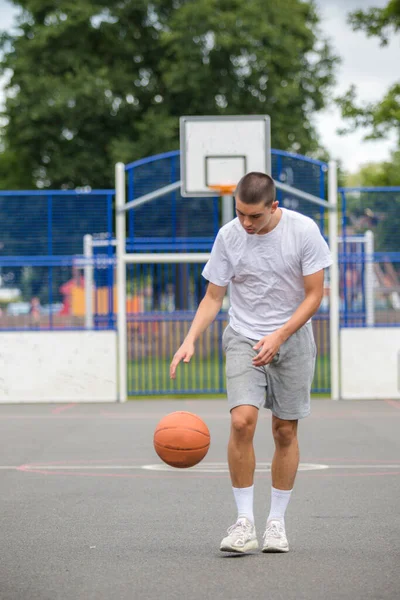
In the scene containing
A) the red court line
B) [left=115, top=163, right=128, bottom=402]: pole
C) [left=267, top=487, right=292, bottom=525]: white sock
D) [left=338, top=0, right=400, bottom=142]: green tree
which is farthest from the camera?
[left=338, top=0, right=400, bottom=142]: green tree

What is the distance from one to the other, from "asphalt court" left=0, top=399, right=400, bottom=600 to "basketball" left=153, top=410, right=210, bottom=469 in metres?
0.45

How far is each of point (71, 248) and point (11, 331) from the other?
1480mm

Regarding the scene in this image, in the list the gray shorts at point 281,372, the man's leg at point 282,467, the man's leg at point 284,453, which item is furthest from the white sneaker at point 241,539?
the gray shorts at point 281,372

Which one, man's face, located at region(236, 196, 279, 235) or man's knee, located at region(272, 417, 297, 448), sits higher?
man's face, located at region(236, 196, 279, 235)

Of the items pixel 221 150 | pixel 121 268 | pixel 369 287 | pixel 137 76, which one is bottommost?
pixel 369 287

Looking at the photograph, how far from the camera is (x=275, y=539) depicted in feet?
19.1

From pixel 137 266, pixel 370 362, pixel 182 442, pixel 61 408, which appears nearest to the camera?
pixel 182 442

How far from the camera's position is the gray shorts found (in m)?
5.87

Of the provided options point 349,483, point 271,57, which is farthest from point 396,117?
point 349,483

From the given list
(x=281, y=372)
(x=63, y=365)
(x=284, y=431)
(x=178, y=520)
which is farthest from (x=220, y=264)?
(x=63, y=365)

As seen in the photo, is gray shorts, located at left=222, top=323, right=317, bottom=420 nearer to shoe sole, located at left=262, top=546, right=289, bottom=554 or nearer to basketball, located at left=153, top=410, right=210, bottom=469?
basketball, located at left=153, top=410, right=210, bottom=469

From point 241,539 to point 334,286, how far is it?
10.7 m

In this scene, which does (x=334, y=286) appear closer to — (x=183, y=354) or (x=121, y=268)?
(x=121, y=268)

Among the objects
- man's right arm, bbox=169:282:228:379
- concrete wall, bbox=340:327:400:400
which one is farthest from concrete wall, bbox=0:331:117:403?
man's right arm, bbox=169:282:228:379
